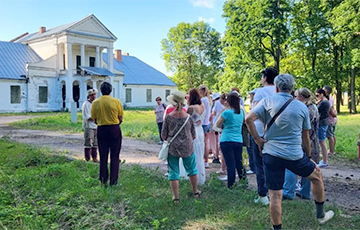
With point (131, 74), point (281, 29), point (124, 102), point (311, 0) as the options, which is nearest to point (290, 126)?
point (281, 29)

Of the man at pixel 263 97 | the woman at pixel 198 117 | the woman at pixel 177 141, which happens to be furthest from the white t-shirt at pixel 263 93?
the woman at pixel 198 117

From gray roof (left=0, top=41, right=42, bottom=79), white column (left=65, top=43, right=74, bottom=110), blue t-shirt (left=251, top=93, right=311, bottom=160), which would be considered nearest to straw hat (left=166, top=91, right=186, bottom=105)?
blue t-shirt (left=251, top=93, right=311, bottom=160)

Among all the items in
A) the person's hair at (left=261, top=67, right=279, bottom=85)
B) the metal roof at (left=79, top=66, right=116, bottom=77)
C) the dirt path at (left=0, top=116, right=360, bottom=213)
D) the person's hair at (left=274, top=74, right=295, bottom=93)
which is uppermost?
the metal roof at (left=79, top=66, right=116, bottom=77)

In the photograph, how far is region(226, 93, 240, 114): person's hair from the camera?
541 cm

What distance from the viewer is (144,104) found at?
44312 millimetres

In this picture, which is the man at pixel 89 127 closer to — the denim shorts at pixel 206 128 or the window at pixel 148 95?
the denim shorts at pixel 206 128

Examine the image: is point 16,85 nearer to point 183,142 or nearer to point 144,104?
point 144,104

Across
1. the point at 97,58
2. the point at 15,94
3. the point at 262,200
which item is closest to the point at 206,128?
the point at 262,200

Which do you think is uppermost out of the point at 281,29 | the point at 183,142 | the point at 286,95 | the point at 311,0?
the point at 311,0

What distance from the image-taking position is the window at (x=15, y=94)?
30.8 m

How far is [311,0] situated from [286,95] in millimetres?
30202

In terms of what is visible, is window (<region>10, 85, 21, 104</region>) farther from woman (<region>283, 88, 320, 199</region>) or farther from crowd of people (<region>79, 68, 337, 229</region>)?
woman (<region>283, 88, 320, 199</region>)

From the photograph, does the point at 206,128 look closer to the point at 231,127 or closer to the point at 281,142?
the point at 231,127

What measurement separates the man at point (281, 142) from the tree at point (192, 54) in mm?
50449
